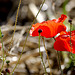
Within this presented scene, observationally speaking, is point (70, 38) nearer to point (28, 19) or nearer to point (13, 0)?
point (28, 19)

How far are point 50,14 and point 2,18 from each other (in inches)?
48.6

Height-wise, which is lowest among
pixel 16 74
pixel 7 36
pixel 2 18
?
pixel 16 74

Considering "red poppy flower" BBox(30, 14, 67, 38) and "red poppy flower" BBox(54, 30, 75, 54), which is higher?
"red poppy flower" BBox(30, 14, 67, 38)

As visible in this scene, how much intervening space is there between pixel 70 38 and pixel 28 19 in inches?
72.6

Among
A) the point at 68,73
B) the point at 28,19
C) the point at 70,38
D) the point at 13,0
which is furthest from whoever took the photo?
the point at 13,0

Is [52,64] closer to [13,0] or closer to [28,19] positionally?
[28,19]

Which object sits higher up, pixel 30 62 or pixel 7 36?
pixel 7 36

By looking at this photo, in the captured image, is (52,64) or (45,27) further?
(52,64)

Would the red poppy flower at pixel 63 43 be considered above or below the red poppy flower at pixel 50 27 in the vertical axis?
below

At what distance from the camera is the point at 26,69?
134 cm

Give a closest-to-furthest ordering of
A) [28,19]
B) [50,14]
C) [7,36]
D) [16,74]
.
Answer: [16,74]
[50,14]
[7,36]
[28,19]

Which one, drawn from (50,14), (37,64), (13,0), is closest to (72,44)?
(37,64)

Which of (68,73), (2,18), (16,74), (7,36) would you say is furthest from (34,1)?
(68,73)

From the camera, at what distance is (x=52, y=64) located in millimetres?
1356
